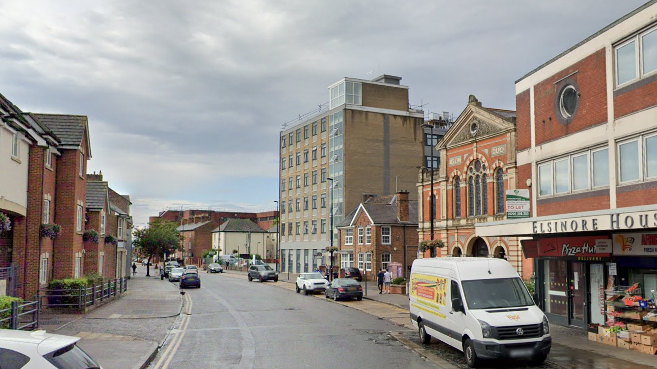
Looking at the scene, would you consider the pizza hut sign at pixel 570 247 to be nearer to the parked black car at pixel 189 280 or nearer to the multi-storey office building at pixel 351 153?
Answer: the parked black car at pixel 189 280

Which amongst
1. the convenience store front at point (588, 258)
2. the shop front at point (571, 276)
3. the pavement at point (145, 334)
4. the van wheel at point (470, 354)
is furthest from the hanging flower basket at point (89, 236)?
the van wheel at point (470, 354)

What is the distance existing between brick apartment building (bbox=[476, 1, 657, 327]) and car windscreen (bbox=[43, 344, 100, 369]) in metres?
12.0

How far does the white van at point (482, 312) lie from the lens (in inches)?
502

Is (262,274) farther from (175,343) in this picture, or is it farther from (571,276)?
(571,276)

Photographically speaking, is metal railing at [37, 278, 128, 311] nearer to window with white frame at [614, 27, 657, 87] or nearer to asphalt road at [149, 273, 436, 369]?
asphalt road at [149, 273, 436, 369]

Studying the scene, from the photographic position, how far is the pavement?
14.1 m

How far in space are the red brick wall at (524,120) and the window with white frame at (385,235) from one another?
95.4 feet

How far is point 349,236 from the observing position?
185 feet

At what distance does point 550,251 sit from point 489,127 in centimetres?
1695

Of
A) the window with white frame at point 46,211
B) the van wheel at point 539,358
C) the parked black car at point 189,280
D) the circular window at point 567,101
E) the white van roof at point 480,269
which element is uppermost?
the circular window at point 567,101

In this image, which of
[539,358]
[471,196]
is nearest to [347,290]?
[471,196]

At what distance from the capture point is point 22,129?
21.3m

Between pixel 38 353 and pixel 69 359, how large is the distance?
0.40 metres

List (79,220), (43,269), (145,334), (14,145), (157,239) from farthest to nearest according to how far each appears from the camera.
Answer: (157,239) → (79,220) → (43,269) → (14,145) → (145,334)
